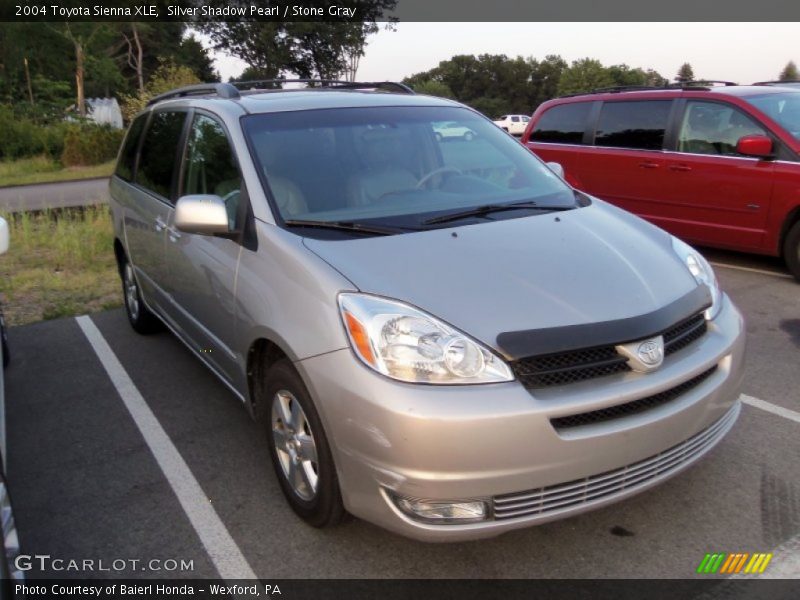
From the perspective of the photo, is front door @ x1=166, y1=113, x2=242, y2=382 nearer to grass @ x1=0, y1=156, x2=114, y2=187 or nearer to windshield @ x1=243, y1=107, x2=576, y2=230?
windshield @ x1=243, y1=107, x2=576, y2=230

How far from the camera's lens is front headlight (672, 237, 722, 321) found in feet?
9.93

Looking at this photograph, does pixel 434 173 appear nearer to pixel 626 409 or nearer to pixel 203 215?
pixel 203 215

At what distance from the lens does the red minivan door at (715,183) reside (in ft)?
21.2

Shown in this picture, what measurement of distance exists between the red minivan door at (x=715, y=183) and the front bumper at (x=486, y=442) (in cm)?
455

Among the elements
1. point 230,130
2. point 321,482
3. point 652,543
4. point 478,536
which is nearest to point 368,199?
point 230,130

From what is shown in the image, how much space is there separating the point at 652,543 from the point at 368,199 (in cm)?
195

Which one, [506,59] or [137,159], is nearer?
[137,159]

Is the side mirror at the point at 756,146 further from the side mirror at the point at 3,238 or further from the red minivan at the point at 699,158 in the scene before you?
the side mirror at the point at 3,238

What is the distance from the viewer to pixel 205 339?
3.85 metres

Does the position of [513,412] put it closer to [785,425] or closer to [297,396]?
[297,396]

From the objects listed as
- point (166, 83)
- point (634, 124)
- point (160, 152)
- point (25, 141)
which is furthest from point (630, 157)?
point (166, 83)

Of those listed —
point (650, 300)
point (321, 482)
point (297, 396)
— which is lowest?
point (321, 482)

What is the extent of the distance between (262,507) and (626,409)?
167cm

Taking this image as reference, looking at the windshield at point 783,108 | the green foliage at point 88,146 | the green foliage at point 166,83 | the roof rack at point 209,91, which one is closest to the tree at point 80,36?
the green foliage at point 166,83
